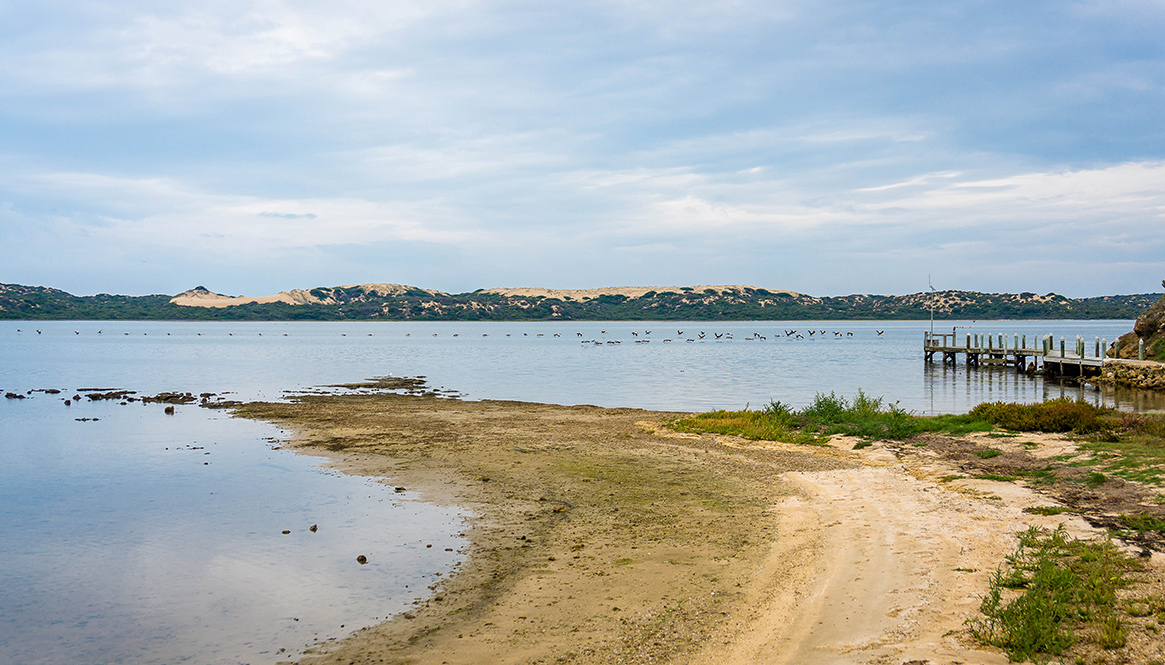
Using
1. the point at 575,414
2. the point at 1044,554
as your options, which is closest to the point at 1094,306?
the point at 575,414

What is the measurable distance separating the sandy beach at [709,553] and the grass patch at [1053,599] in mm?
223

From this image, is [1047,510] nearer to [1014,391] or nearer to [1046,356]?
[1014,391]

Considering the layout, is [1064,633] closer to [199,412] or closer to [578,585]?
[578,585]

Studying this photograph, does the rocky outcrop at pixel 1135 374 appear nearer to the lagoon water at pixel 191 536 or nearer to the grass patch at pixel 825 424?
the lagoon water at pixel 191 536

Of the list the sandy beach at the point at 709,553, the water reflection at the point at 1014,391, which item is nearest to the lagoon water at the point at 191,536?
the water reflection at the point at 1014,391

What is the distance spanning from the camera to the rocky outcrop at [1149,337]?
4072 cm

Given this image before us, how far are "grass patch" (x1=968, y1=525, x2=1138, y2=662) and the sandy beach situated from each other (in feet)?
0.73

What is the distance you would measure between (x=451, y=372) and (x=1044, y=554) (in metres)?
44.1

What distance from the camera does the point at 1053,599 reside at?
6438mm

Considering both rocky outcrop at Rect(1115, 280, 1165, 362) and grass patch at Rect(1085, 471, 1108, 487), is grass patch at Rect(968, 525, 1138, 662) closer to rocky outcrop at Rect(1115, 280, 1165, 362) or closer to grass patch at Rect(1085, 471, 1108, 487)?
grass patch at Rect(1085, 471, 1108, 487)

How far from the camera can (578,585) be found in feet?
28.0

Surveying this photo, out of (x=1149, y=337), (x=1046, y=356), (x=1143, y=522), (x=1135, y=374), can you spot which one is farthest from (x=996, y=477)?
(x=1149, y=337)

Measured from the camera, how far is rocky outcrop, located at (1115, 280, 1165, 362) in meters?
40.7

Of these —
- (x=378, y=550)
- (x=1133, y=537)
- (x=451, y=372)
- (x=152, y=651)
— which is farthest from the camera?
(x=451, y=372)
